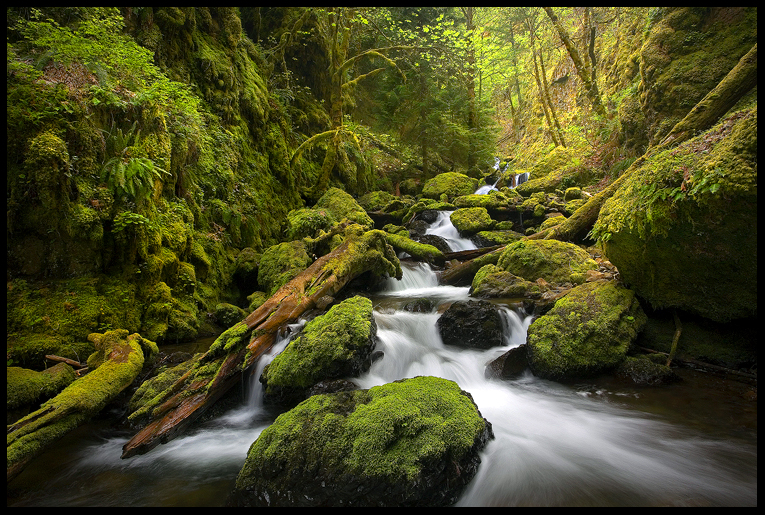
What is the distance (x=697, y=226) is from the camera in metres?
4.35

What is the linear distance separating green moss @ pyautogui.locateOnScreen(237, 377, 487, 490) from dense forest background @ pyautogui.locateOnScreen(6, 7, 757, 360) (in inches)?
152

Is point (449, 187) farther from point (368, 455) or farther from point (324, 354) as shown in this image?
point (368, 455)

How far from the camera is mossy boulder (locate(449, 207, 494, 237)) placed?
42.7 ft

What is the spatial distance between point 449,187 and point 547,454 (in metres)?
15.5

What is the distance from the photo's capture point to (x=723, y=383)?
445cm

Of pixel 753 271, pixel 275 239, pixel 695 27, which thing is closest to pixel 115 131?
pixel 275 239

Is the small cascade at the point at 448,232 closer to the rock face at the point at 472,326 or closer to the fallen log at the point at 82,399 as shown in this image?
the rock face at the point at 472,326

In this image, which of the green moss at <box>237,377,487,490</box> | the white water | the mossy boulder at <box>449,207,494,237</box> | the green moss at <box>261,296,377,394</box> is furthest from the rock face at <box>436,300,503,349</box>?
the mossy boulder at <box>449,207,494,237</box>

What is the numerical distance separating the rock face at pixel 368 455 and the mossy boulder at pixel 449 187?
1497cm

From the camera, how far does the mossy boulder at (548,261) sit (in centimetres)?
767

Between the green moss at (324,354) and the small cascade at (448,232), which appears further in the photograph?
the small cascade at (448,232)

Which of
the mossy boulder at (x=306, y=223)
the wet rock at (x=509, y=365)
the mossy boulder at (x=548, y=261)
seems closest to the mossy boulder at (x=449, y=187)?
the mossy boulder at (x=306, y=223)

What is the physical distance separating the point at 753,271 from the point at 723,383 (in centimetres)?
140

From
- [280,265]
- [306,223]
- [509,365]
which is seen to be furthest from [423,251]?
[509,365]
